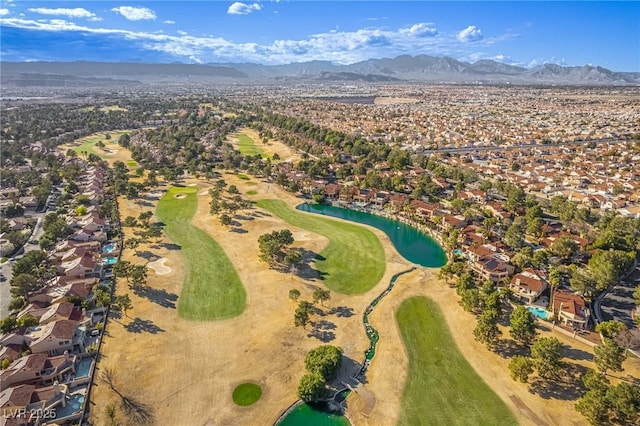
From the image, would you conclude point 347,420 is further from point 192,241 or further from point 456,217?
point 456,217

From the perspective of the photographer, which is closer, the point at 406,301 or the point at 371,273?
the point at 406,301

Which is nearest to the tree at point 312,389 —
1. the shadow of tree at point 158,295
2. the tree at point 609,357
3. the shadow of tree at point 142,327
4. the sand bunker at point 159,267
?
the shadow of tree at point 142,327

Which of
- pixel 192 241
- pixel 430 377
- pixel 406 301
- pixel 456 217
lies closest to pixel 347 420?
pixel 430 377

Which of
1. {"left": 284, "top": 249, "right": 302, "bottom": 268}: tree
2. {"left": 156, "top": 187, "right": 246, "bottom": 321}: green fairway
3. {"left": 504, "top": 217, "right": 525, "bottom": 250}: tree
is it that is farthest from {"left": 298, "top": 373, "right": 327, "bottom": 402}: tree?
{"left": 504, "top": 217, "right": 525, "bottom": 250}: tree

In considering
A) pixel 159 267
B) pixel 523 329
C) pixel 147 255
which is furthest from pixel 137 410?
pixel 523 329

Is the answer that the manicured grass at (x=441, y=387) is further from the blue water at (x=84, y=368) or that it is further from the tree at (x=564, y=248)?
the blue water at (x=84, y=368)

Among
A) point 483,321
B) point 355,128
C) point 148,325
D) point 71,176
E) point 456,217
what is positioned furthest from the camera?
point 355,128

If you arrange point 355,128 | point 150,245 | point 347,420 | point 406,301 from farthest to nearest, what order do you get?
1. point 355,128
2. point 150,245
3. point 406,301
4. point 347,420
